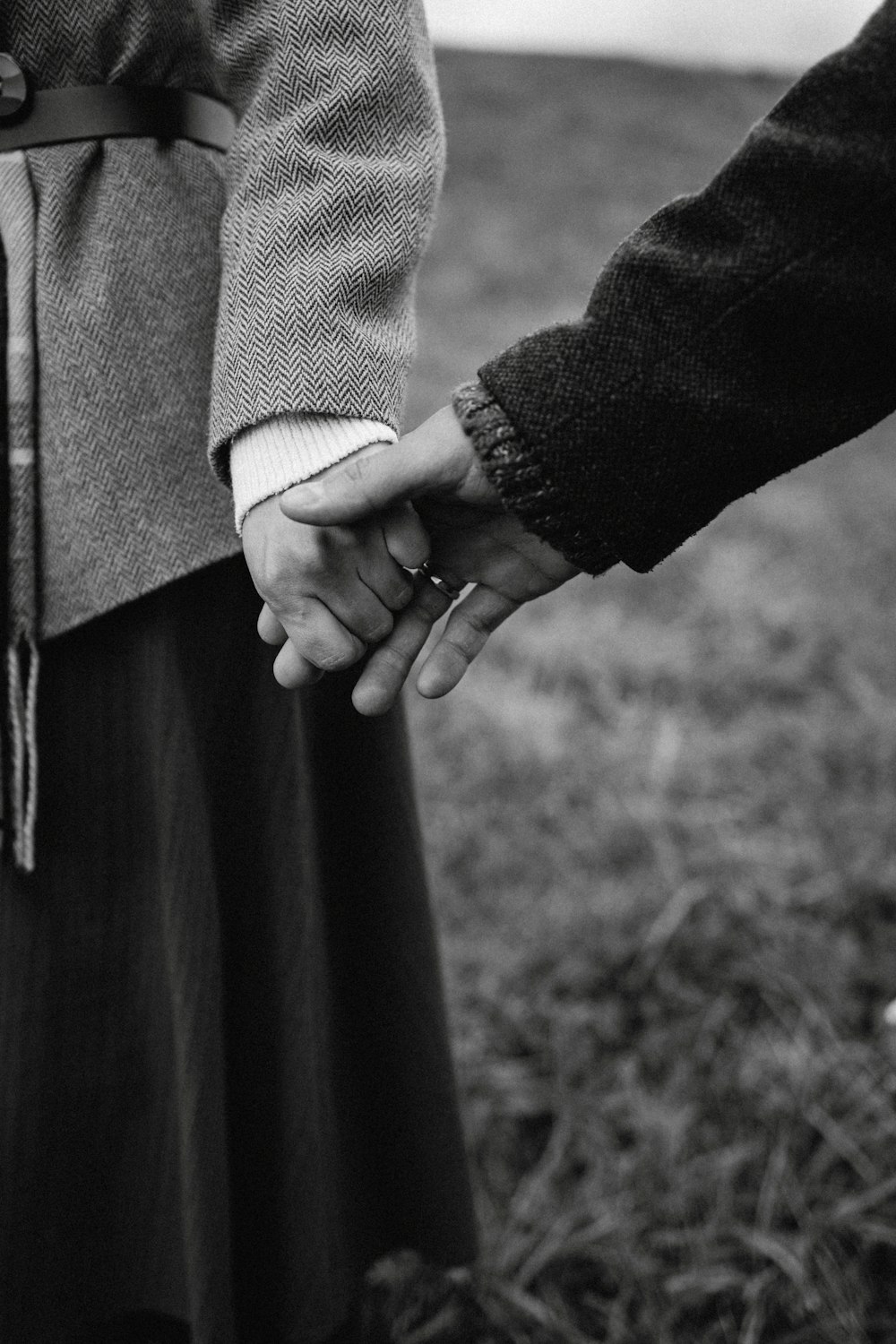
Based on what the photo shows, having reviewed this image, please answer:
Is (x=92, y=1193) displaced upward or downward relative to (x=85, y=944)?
downward

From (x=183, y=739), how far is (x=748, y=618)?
2337 millimetres

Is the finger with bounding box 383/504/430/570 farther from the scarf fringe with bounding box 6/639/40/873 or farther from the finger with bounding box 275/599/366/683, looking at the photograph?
the scarf fringe with bounding box 6/639/40/873

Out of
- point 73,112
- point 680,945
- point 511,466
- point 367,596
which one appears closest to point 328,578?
point 367,596

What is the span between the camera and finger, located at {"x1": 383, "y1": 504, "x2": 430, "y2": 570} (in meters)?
0.79

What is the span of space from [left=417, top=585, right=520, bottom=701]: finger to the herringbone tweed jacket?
15cm

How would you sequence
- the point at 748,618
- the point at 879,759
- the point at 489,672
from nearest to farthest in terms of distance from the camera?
1. the point at 879,759
2. the point at 489,672
3. the point at 748,618

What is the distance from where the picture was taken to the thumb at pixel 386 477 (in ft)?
2.35

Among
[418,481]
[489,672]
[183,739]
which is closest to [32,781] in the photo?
[183,739]

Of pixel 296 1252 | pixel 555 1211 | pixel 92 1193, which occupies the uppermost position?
pixel 92 1193

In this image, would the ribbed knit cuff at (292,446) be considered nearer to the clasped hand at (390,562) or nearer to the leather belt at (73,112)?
the clasped hand at (390,562)

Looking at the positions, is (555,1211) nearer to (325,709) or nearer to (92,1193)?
(92,1193)

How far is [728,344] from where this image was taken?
72 centimetres

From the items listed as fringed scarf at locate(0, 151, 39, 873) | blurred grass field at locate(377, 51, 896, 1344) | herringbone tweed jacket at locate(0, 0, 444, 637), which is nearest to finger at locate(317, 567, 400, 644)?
herringbone tweed jacket at locate(0, 0, 444, 637)

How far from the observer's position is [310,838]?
1.04 metres
